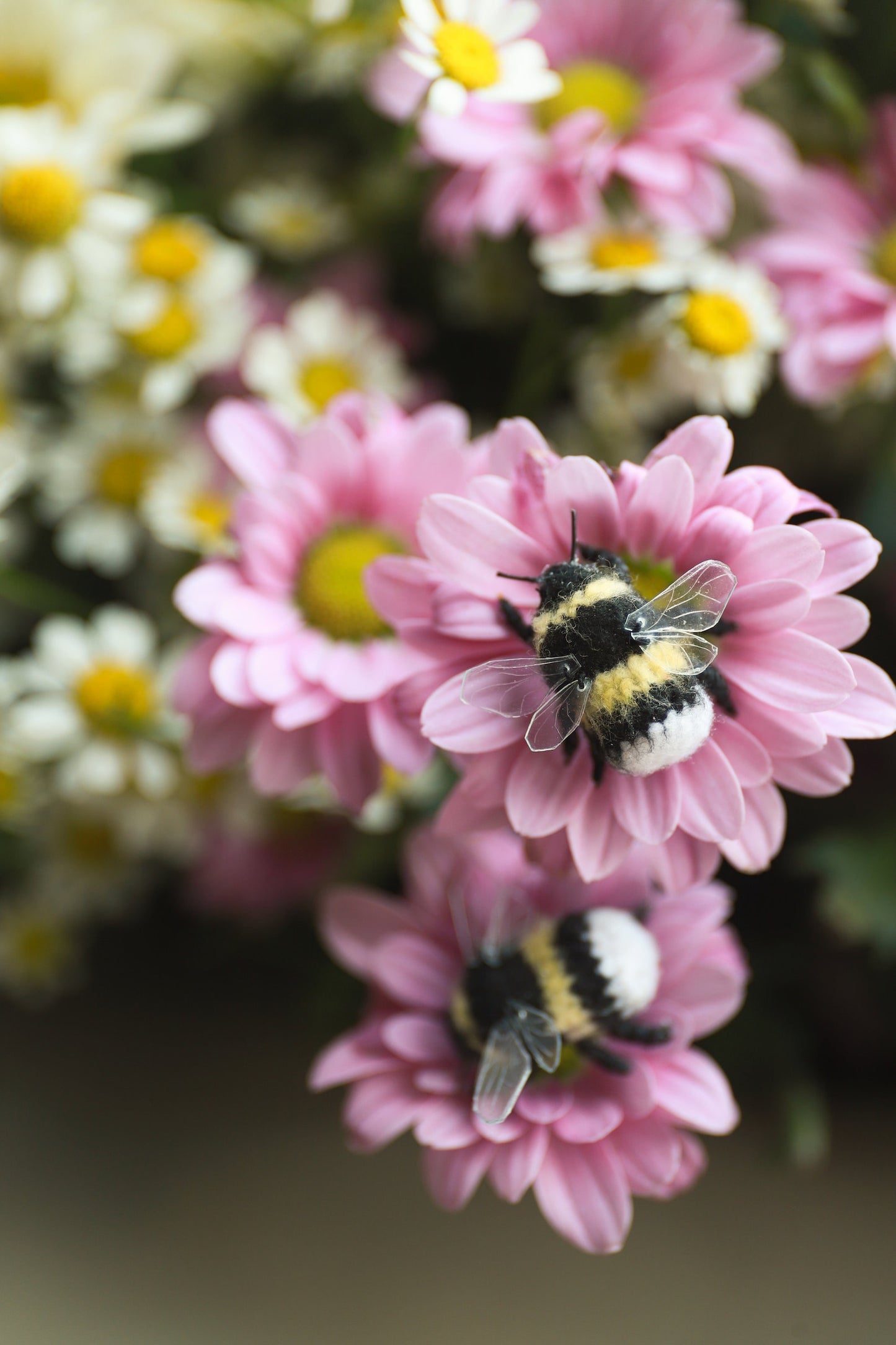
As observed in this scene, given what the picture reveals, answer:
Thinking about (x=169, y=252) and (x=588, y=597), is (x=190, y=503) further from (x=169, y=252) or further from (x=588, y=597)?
(x=588, y=597)

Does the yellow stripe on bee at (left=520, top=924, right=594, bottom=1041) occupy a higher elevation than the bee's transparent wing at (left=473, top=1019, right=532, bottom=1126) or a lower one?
higher

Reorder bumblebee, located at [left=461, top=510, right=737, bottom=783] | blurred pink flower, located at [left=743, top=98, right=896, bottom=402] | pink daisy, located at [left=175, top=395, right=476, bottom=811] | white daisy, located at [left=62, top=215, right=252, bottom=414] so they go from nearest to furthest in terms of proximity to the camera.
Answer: bumblebee, located at [left=461, top=510, right=737, bottom=783]
pink daisy, located at [left=175, top=395, right=476, bottom=811]
blurred pink flower, located at [left=743, top=98, right=896, bottom=402]
white daisy, located at [left=62, top=215, right=252, bottom=414]

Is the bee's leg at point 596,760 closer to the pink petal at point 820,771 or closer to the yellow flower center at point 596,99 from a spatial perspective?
the pink petal at point 820,771

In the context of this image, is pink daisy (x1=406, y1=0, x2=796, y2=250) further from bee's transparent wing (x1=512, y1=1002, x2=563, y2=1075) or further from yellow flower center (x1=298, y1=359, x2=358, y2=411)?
bee's transparent wing (x1=512, y1=1002, x2=563, y2=1075)

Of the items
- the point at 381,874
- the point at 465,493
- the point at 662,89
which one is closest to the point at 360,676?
the point at 465,493

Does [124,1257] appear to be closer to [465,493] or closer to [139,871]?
[139,871]

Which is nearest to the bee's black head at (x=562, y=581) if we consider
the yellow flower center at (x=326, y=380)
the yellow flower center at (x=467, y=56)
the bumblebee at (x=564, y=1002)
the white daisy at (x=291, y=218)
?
the bumblebee at (x=564, y=1002)

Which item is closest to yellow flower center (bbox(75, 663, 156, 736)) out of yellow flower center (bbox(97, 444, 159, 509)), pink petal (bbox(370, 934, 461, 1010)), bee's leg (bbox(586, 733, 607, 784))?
yellow flower center (bbox(97, 444, 159, 509))

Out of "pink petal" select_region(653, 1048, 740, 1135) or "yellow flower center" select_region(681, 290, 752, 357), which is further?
"yellow flower center" select_region(681, 290, 752, 357)
